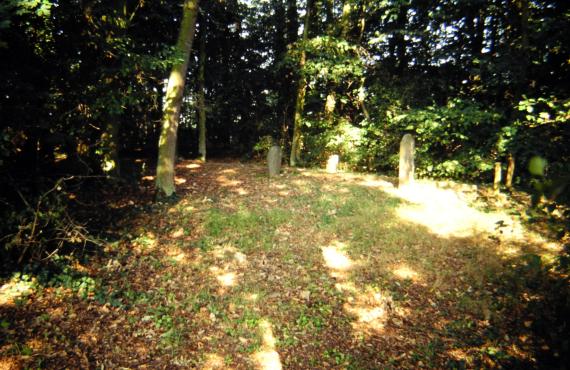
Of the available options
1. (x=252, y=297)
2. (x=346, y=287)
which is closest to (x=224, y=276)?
(x=252, y=297)

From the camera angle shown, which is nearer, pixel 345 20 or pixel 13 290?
pixel 13 290

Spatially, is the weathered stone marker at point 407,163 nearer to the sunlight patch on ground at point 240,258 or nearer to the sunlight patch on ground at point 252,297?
the sunlight patch on ground at point 240,258

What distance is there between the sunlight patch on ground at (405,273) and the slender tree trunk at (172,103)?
7541mm

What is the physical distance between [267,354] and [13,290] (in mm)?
4722

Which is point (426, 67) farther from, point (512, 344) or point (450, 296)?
point (512, 344)

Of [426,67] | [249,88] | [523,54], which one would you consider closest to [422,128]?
[523,54]

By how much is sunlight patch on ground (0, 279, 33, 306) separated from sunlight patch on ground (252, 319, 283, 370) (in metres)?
4.31

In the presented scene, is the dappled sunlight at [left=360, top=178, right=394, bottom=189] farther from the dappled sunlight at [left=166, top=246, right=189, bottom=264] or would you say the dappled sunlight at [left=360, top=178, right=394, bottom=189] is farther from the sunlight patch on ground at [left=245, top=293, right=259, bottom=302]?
the dappled sunlight at [left=166, top=246, right=189, bottom=264]

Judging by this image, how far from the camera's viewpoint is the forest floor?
5094mm

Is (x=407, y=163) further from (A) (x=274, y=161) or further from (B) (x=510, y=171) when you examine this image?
(A) (x=274, y=161)

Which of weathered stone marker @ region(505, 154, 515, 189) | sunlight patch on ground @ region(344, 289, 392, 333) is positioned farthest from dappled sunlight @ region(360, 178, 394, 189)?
sunlight patch on ground @ region(344, 289, 392, 333)

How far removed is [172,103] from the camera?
10.1 meters

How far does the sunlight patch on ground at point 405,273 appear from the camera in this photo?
7.28 meters

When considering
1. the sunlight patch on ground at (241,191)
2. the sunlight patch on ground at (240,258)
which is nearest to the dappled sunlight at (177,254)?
the sunlight patch on ground at (240,258)
